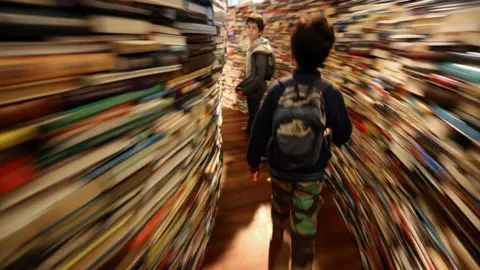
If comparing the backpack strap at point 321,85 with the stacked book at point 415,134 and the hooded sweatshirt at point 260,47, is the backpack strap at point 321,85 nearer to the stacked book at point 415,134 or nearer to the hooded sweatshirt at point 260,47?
the stacked book at point 415,134

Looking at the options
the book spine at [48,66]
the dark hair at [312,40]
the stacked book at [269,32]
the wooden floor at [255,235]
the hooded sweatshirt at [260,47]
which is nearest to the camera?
the book spine at [48,66]

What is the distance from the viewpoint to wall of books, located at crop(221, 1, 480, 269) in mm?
681

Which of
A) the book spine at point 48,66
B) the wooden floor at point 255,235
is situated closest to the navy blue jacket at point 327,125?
the wooden floor at point 255,235

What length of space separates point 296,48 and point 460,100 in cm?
59

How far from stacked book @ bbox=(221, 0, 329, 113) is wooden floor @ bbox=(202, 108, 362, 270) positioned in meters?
1.71

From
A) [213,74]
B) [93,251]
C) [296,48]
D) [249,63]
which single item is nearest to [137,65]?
[93,251]

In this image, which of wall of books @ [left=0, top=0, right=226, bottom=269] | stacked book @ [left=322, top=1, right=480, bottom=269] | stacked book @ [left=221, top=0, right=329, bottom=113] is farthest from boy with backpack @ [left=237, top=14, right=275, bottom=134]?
wall of books @ [left=0, top=0, right=226, bottom=269]

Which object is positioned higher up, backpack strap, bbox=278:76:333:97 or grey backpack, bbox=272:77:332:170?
backpack strap, bbox=278:76:333:97

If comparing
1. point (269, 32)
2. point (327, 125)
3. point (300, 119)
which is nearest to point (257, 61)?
point (327, 125)

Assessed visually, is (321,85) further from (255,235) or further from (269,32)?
(269,32)

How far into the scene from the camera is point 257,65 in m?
2.47

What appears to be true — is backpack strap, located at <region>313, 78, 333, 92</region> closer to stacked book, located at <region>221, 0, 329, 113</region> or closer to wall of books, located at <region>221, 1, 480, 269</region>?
wall of books, located at <region>221, 1, 480, 269</region>

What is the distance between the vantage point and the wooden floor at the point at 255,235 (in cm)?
164

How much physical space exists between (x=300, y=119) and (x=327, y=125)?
8.9 inches
